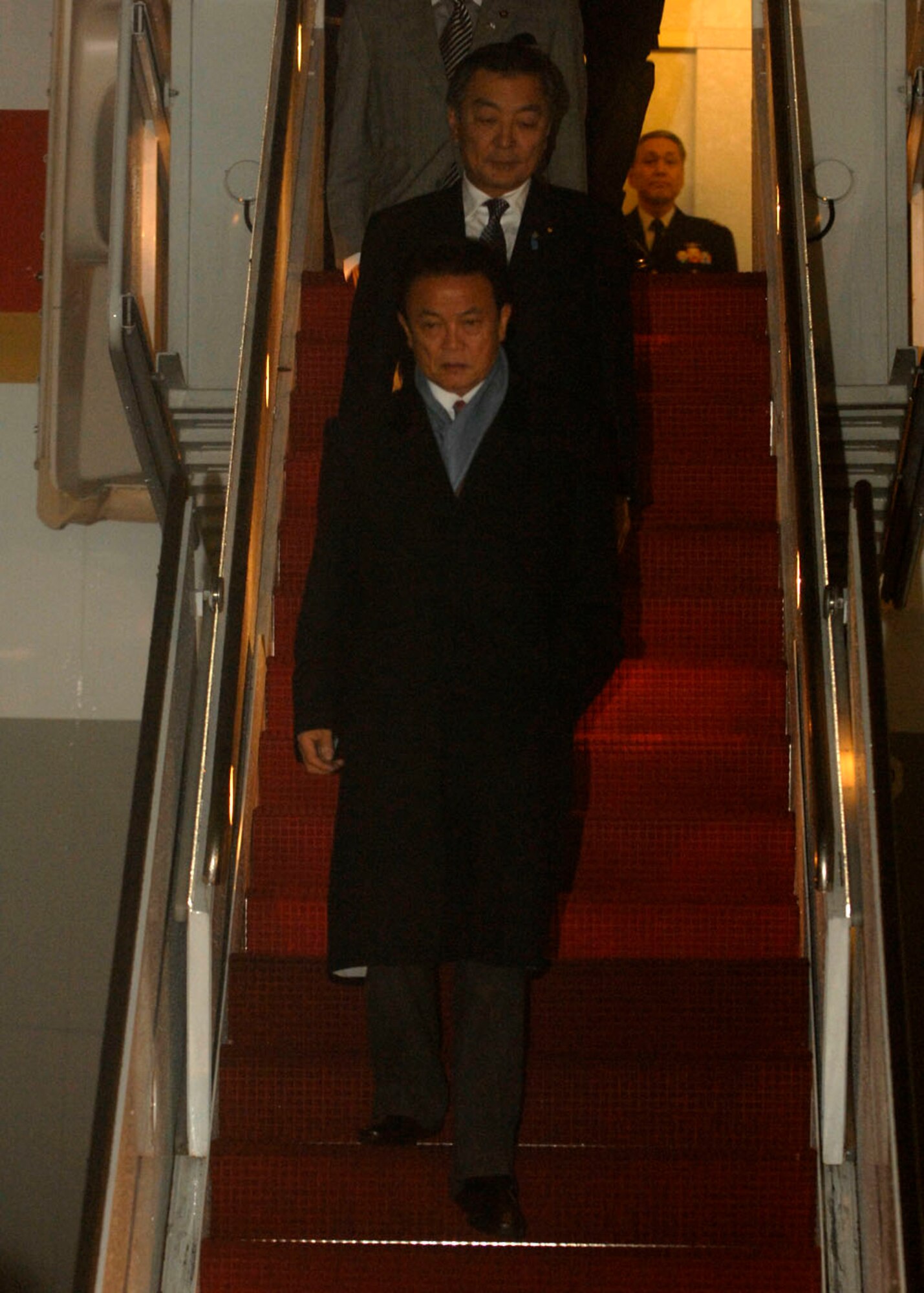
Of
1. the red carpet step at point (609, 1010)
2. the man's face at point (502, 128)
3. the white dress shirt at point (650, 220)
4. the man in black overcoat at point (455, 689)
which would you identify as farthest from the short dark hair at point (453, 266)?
the white dress shirt at point (650, 220)

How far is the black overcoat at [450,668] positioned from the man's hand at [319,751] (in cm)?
2

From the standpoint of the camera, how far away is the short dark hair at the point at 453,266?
3664 millimetres

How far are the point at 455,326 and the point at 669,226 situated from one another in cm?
349

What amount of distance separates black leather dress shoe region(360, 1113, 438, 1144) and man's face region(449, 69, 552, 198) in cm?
209

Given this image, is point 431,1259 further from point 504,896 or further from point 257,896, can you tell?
point 257,896

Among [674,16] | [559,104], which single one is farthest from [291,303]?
[674,16]

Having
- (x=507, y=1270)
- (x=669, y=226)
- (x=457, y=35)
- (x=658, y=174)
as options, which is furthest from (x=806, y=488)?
(x=658, y=174)

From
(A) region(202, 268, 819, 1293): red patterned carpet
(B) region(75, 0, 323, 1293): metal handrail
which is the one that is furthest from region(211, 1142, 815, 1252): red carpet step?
(B) region(75, 0, 323, 1293): metal handrail

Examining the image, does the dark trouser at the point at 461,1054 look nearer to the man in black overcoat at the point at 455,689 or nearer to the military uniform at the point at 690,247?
the man in black overcoat at the point at 455,689

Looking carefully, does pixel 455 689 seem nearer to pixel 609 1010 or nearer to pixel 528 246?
pixel 609 1010

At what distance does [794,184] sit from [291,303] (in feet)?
4.48

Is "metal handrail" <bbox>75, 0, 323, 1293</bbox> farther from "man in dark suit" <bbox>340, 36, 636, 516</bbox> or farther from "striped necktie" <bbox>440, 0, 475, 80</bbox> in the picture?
"striped necktie" <bbox>440, 0, 475, 80</bbox>

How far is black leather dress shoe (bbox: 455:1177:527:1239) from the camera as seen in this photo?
134 inches

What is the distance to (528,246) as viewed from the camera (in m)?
4.48
